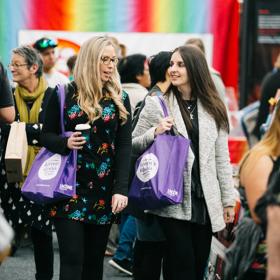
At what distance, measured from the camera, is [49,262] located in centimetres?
745

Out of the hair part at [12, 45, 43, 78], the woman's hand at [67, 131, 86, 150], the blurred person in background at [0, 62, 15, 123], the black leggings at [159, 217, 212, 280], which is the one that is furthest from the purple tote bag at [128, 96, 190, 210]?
the hair part at [12, 45, 43, 78]

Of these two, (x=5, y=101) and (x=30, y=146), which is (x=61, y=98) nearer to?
(x=5, y=101)

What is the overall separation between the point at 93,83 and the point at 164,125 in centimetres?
59

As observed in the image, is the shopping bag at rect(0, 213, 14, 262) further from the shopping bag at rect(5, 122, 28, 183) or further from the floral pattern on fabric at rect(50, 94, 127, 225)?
the shopping bag at rect(5, 122, 28, 183)

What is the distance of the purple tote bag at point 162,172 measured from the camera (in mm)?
6453

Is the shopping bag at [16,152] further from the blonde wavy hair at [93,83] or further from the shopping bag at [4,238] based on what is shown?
the shopping bag at [4,238]

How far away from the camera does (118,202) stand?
6.23 metres

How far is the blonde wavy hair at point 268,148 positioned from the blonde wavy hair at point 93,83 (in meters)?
1.56

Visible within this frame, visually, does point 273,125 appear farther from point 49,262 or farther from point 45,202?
point 49,262

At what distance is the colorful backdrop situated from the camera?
497 inches

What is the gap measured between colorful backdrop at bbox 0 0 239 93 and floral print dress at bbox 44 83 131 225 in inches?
254

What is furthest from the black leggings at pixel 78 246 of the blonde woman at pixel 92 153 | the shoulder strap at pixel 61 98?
the shoulder strap at pixel 61 98

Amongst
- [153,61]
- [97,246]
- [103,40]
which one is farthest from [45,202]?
[153,61]

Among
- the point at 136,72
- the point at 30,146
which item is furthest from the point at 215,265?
the point at 136,72
